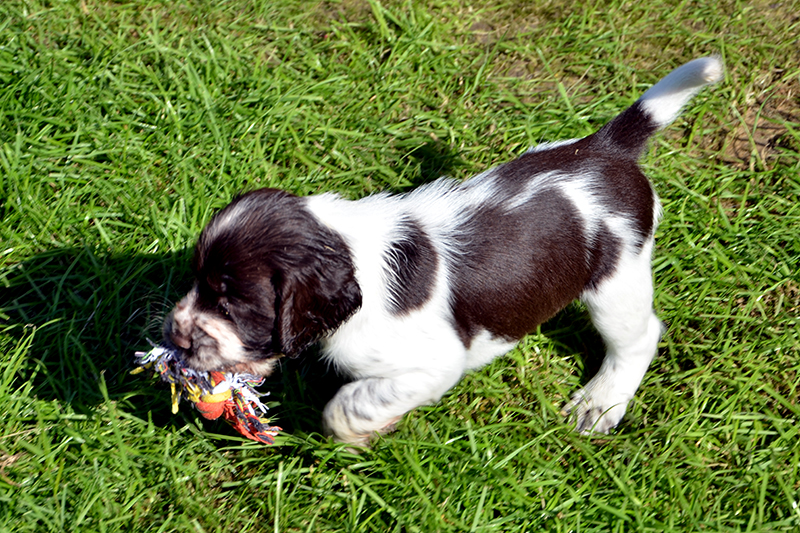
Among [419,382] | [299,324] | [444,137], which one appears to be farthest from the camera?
[444,137]

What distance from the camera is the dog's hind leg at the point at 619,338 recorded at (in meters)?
3.70

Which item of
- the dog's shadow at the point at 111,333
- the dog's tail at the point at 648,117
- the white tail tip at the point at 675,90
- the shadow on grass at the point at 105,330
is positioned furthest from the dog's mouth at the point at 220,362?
the white tail tip at the point at 675,90

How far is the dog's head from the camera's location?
298 cm

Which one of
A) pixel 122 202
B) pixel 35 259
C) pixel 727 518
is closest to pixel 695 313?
pixel 727 518

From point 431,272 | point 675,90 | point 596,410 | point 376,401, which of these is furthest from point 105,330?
point 675,90

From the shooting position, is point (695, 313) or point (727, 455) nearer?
point (727, 455)

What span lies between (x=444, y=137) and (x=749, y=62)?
2200 millimetres

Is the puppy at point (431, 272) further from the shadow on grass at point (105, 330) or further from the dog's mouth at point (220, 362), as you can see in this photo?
the shadow on grass at point (105, 330)

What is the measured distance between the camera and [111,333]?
4.12 m

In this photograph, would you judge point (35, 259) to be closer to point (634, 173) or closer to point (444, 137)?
point (444, 137)

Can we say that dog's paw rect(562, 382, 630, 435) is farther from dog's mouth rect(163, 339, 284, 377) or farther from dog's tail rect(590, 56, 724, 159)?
dog's mouth rect(163, 339, 284, 377)

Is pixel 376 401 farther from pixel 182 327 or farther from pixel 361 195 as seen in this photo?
pixel 361 195

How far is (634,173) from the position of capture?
370cm

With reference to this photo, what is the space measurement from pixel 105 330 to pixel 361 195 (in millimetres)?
1670
